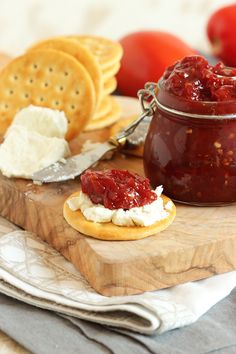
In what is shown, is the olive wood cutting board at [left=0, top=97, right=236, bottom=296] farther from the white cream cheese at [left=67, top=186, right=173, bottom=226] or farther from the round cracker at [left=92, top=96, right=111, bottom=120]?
the round cracker at [left=92, top=96, right=111, bottom=120]

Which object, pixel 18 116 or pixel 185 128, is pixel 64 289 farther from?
pixel 18 116

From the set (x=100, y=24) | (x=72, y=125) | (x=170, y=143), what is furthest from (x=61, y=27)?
(x=170, y=143)

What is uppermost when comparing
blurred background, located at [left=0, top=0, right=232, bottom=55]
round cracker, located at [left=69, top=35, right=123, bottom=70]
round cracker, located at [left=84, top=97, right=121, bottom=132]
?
round cracker, located at [left=69, top=35, right=123, bottom=70]

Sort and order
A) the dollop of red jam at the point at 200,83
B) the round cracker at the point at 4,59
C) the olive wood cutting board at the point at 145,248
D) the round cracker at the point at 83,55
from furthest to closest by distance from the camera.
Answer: the round cracker at the point at 4,59, the round cracker at the point at 83,55, the dollop of red jam at the point at 200,83, the olive wood cutting board at the point at 145,248

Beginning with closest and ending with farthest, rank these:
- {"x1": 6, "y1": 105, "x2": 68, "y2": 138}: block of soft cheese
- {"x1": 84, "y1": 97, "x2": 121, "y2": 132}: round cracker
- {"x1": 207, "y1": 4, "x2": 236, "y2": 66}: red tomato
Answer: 1. {"x1": 6, "y1": 105, "x2": 68, "y2": 138}: block of soft cheese
2. {"x1": 84, "y1": 97, "x2": 121, "y2": 132}: round cracker
3. {"x1": 207, "y1": 4, "x2": 236, "y2": 66}: red tomato

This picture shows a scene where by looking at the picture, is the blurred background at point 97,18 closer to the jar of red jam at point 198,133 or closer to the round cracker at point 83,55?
the round cracker at point 83,55

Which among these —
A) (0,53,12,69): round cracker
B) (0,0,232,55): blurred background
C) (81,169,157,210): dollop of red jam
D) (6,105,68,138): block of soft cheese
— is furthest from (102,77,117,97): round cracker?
(0,0,232,55): blurred background

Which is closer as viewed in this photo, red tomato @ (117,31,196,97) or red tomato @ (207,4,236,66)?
red tomato @ (117,31,196,97)

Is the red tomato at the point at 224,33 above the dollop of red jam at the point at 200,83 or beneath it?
beneath

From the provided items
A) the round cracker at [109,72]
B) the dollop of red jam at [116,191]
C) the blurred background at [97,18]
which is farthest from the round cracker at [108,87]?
the blurred background at [97,18]
